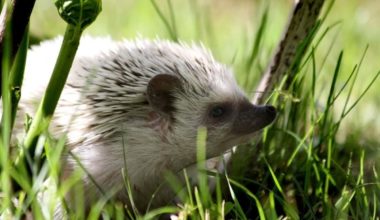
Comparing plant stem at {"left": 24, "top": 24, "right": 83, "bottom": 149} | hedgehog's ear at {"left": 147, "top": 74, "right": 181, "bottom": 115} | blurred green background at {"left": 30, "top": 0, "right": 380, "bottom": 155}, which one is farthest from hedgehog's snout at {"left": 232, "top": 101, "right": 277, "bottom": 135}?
blurred green background at {"left": 30, "top": 0, "right": 380, "bottom": 155}

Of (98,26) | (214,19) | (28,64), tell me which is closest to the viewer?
(28,64)

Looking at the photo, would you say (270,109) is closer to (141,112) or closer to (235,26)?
(141,112)

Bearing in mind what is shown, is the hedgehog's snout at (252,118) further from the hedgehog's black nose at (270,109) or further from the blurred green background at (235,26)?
the blurred green background at (235,26)

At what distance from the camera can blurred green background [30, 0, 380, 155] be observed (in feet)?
13.8

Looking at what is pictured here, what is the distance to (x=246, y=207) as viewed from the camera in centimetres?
270

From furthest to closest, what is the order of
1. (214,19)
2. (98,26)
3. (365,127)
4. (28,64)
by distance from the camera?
(214,19), (98,26), (365,127), (28,64)

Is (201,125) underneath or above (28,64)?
underneath

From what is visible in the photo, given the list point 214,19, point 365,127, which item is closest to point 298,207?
point 365,127

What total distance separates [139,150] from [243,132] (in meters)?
0.32

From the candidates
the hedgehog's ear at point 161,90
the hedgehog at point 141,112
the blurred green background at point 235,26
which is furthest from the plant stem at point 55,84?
the blurred green background at point 235,26

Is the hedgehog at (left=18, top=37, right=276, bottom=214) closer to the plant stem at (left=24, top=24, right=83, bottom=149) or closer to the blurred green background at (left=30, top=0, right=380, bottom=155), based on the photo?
the plant stem at (left=24, top=24, right=83, bottom=149)

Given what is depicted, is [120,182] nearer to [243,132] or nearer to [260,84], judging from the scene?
[243,132]

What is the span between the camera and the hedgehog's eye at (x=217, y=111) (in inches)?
107

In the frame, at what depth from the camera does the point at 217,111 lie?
273 cm
